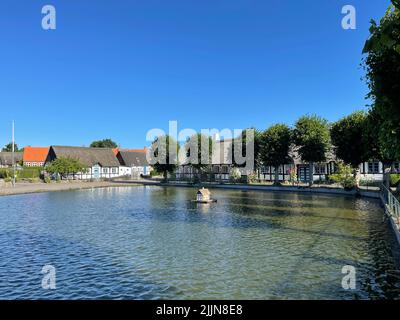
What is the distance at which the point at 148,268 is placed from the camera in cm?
1440

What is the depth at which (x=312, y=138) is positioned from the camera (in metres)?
53.4

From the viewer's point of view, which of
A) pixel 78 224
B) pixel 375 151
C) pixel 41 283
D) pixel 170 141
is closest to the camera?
pixel 41 283

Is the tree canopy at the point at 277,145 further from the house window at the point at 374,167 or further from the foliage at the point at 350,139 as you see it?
the house window at the point at 374,167

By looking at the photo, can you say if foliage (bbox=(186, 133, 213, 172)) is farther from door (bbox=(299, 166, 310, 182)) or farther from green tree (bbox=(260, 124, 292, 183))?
door (bbox=(299, 166, 310, 182))

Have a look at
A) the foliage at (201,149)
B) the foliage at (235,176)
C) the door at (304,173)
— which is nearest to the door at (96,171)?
the foliage at (201,149)

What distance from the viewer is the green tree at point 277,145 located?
196ft

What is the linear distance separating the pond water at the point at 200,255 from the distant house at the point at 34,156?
112 m

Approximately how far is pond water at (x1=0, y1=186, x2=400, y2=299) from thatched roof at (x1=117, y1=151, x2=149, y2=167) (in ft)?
274

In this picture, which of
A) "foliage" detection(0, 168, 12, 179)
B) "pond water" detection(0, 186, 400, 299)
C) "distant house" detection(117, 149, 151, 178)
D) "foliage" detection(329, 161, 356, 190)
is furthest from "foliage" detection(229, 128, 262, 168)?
"foliage" detection(0, 168, 12, 179)

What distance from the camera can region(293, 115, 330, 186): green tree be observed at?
5325cm

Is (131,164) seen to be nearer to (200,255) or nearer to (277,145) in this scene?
(277,145)
